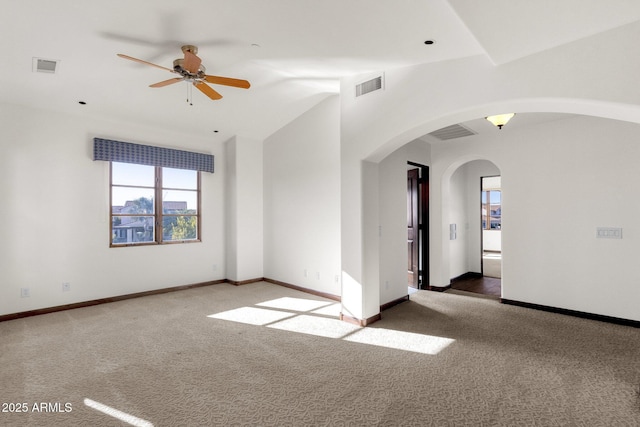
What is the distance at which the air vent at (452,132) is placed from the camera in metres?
4.61

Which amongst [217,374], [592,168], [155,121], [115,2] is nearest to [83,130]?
[155,121]

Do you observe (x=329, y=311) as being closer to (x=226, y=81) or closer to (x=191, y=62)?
(x=226, y=81)

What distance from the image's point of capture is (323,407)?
2.24 metres

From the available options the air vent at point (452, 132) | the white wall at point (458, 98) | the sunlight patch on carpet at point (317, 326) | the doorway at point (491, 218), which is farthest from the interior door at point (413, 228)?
the doorway at point (491, 218)

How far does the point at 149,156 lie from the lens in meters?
5.23

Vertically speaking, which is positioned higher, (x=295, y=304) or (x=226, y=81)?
(x=226, y=81)

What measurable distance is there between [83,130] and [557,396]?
6.25 m

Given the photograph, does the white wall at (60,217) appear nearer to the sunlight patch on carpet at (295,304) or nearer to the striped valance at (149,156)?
the striped valance at (149,156)

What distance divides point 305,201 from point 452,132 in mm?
2586

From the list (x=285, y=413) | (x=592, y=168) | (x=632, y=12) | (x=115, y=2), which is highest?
(x=115, y=2)

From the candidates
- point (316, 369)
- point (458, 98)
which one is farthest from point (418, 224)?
point (316, 369)

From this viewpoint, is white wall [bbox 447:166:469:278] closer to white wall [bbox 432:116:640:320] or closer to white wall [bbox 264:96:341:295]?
white wall [bbox 432:116:640:320]

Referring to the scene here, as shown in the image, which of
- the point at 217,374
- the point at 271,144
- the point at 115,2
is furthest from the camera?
the point at 271,144

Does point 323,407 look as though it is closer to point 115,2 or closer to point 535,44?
point 535,44
